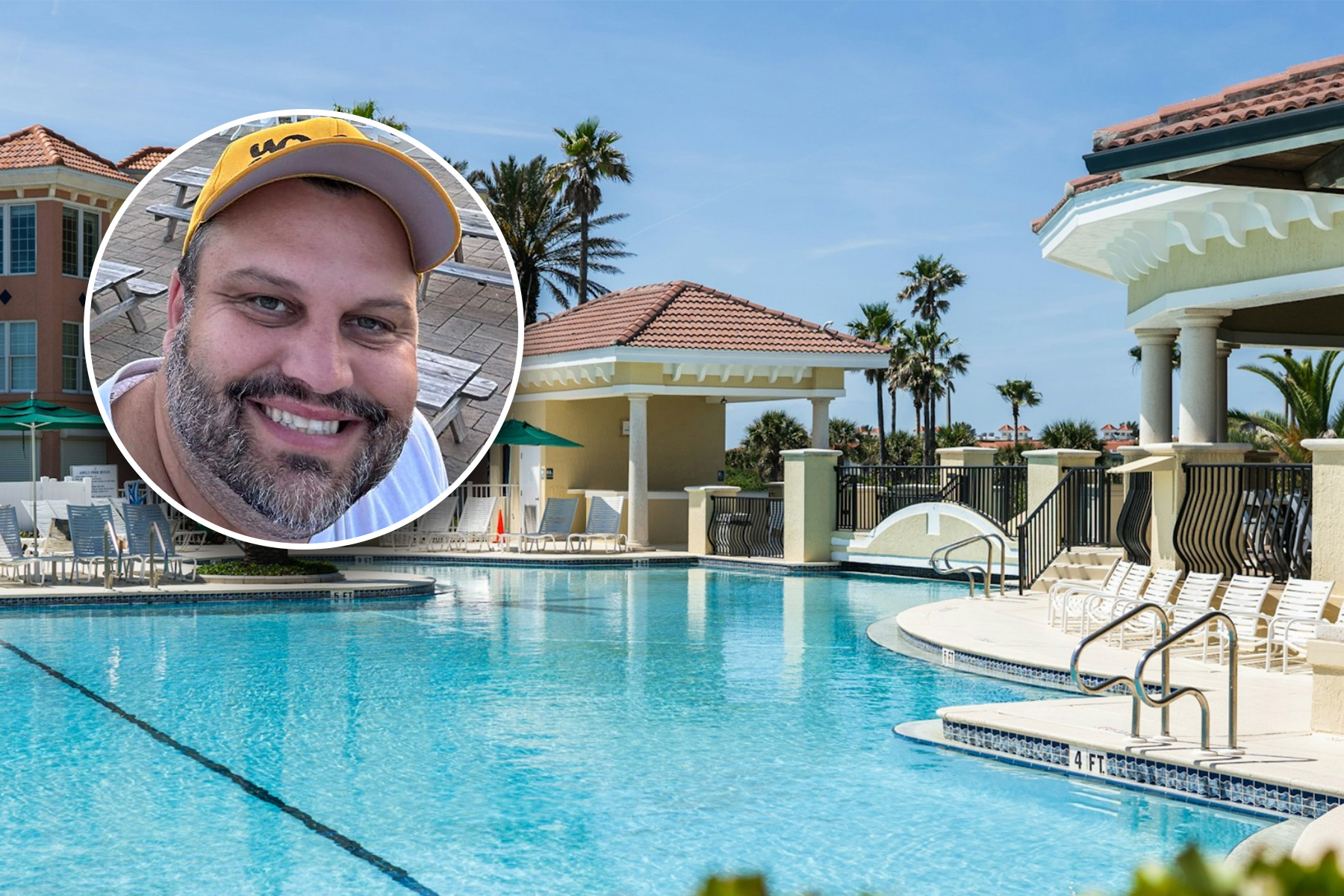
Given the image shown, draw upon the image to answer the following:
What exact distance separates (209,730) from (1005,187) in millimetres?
27879

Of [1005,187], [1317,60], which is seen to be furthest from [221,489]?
[1005,187]

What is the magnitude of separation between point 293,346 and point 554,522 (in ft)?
40.7

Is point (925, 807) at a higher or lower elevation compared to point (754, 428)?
lower

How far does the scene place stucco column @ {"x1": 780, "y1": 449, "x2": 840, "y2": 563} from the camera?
888 inches

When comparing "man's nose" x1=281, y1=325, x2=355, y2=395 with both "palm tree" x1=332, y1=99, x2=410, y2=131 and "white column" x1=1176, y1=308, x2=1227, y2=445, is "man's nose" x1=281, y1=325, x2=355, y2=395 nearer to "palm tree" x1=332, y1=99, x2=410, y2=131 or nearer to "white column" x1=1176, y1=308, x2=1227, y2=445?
"white column" x1=1176, y1=308, x2=1227, y2=445

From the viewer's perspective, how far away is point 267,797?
744 centimetres

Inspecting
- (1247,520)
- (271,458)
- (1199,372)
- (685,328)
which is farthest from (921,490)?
(271,458)

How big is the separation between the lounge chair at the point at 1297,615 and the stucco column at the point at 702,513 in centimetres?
1409

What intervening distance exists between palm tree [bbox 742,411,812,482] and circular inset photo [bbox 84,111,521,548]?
106 feet

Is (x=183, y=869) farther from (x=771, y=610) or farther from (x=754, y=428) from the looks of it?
(x=754, y=428)

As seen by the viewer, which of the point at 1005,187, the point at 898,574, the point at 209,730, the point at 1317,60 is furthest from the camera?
the point at 1005,187

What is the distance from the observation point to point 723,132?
27.2 meters

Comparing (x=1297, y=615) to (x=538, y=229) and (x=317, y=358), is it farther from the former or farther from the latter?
(x=538, y=229)

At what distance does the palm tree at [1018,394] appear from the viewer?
70.3 m
